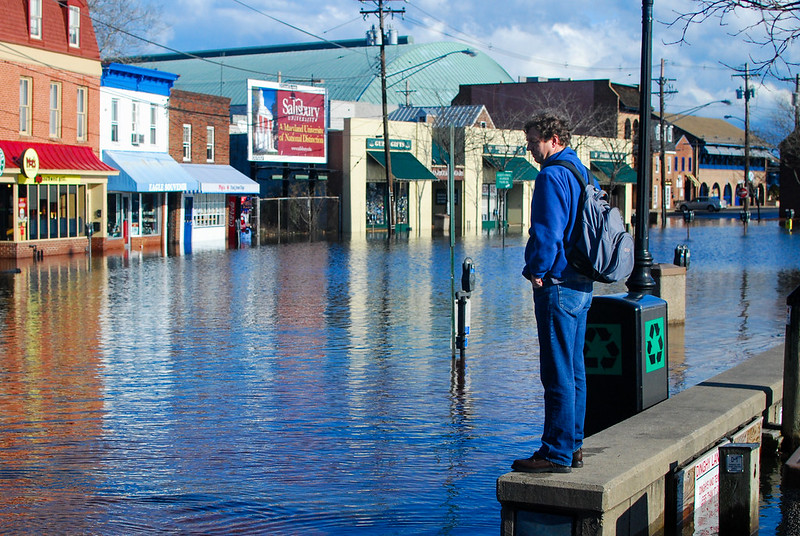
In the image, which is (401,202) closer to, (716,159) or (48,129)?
(48,129)

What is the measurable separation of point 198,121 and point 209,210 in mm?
3843

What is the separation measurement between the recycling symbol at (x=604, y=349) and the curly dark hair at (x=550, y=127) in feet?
6.32

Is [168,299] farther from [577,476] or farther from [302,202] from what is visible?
[302,202]

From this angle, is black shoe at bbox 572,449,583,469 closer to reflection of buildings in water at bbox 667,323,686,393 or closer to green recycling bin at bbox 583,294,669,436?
green recycling bin at bbox 583,294,669,436

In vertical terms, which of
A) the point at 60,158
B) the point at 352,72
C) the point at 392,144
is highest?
A: the point at 352,72

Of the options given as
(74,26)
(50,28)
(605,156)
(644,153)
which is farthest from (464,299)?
(605,156)

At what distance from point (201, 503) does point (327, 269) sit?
20.1m

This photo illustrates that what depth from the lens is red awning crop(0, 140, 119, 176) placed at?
29609 millimetres

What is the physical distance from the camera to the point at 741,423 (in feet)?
22.8

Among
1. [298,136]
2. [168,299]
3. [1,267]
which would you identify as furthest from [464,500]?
[298,136]

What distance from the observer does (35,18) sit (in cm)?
3138

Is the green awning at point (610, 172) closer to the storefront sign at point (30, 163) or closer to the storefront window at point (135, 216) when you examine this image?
the storefront window at point (135, 216)

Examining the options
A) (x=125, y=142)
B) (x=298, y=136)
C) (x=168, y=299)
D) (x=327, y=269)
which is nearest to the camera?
(x=168, y=299)

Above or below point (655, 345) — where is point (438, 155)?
above
